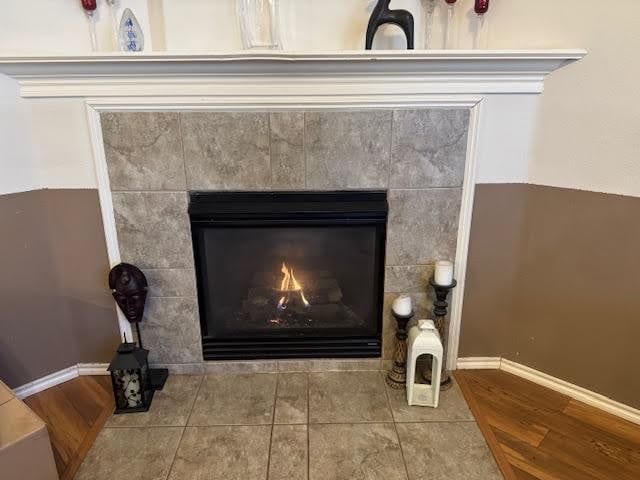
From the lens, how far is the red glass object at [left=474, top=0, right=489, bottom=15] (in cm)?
168

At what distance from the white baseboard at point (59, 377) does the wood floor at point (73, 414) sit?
0.02m

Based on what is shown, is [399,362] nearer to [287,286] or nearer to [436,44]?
[287,286]

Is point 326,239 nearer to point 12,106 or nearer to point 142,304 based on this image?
point 142,304

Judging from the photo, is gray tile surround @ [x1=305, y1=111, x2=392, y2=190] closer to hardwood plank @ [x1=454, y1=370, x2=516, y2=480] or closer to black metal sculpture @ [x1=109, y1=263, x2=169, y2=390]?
black metal sculpture @ [x1=109, y1=263, x2=169, y2=390]

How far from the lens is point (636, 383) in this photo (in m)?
1.76

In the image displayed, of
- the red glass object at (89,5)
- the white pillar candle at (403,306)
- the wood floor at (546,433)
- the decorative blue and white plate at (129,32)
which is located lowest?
the wood floor at (546,433)

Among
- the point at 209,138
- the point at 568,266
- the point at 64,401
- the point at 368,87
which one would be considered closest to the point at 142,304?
the point at 64,401

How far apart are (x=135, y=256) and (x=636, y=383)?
2021 mm

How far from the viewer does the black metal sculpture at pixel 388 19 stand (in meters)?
1.64

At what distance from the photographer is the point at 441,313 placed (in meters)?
1.89

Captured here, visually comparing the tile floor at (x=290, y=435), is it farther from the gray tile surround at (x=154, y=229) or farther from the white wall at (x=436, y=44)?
the white wall at (x=436, y=44)

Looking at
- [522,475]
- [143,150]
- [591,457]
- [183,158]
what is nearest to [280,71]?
[183,158]

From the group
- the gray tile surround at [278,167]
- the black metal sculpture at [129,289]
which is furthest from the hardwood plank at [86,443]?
the gray tile surround at [278,167]

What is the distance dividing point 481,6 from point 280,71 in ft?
2.53
